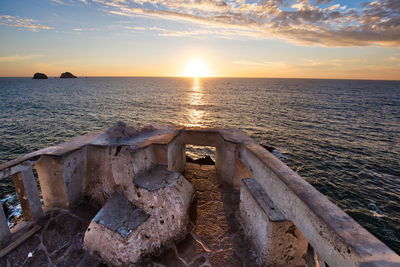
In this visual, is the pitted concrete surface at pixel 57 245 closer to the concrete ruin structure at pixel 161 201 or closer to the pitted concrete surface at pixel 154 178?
the concrete ruin structure at pixel 161 201

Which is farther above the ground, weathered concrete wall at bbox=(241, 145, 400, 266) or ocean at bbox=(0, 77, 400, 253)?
weathered concrete wall at bbox=(241, 145, 400, 266)

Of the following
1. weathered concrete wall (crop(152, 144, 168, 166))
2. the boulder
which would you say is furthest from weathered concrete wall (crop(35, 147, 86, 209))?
weathered concrete wall (crop(152, 144, 168, 166))

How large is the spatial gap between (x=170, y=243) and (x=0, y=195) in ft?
54.6

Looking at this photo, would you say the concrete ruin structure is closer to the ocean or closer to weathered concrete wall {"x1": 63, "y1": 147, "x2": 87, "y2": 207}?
weathered concrete wall {"x1": 63, "y1": 147, "x2": 87, "y2": 207}

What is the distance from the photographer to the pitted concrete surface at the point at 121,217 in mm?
5379

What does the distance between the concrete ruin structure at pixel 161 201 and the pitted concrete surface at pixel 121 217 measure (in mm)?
28

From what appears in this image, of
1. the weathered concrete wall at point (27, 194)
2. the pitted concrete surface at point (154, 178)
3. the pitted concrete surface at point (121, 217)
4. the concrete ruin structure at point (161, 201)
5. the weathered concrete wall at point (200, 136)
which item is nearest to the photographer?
the concrete ruin structure at point (161, 201)

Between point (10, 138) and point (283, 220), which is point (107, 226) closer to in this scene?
point (283, 220)

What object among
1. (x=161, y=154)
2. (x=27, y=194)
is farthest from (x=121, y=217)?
(x=27, y=194)

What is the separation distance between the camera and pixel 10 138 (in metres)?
25.9

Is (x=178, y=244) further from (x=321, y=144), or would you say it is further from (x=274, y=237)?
(x=321, y=144)

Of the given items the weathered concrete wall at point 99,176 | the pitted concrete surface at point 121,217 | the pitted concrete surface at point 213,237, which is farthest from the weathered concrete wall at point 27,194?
the pitted concrete surface at point 213,237

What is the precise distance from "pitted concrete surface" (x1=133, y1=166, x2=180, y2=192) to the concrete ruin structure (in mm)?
33

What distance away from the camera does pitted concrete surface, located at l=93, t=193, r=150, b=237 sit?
538 centimetres
